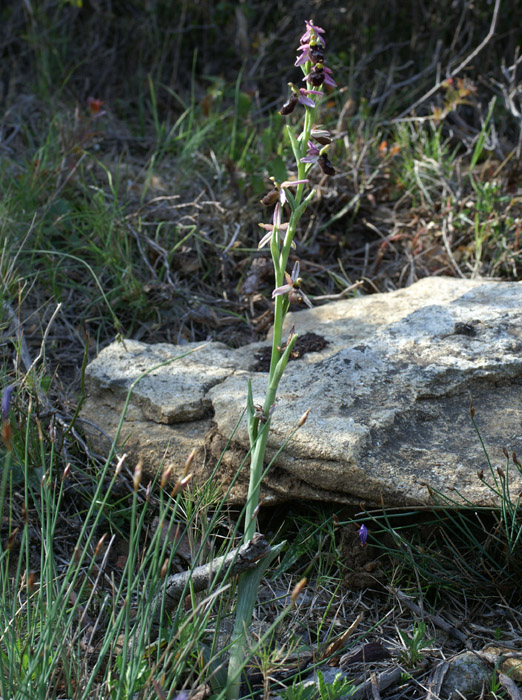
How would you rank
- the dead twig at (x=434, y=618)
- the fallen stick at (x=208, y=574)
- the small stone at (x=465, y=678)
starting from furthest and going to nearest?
the dead twig at (x=434, y=618) → the small stone at (x=465, y=678) → the fallen stick at (x=208, y=574)

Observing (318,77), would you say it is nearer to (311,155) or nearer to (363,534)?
(311,155)

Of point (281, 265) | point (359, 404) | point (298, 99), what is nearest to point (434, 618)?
point (359, 404)

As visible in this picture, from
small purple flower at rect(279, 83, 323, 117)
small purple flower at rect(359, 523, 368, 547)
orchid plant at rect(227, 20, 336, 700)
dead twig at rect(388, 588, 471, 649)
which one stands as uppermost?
small purple flower at rect(279, 83, 323, 117)

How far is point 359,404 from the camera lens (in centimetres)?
190

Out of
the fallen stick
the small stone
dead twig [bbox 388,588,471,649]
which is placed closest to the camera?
the fallen stick

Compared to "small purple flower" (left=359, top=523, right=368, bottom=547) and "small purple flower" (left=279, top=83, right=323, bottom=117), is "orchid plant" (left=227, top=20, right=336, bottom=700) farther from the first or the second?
"small purple flower" (left=359, top=523, right=368, bottom=547)

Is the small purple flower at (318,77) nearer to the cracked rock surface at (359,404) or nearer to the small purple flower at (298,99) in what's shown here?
the small purple flower at (298,99)

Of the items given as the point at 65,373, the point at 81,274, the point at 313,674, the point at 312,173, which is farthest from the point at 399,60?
the point at 313,674

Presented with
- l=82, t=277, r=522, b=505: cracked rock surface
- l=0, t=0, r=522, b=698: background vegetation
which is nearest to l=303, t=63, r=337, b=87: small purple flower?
l=82, t=277, r=522, b=505: cracked rock surface

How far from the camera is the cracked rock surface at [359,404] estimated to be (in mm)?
1758

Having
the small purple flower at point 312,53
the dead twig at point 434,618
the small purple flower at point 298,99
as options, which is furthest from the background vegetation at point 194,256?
the small purple flower at point 312,53

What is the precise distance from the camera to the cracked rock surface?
176cm

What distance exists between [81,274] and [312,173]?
1332 mm

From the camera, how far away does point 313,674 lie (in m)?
1.54
